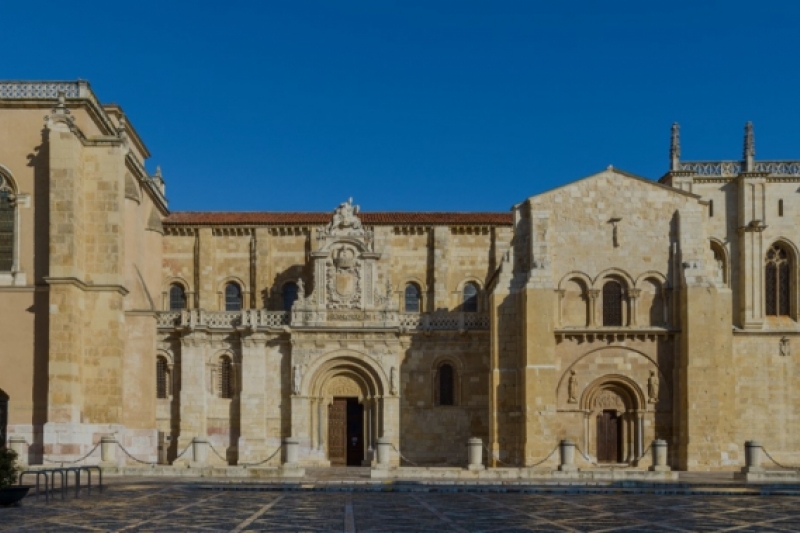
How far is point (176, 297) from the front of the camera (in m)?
43.7

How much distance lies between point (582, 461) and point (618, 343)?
4108 millimetres

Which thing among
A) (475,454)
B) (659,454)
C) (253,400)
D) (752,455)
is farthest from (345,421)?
(752,455)

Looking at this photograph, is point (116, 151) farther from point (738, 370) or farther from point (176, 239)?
point (738, 370)

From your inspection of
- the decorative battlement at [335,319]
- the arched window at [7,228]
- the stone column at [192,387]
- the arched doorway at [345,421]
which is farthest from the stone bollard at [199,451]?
the arched doorway at [345,421]

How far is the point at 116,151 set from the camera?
3431 centimetres

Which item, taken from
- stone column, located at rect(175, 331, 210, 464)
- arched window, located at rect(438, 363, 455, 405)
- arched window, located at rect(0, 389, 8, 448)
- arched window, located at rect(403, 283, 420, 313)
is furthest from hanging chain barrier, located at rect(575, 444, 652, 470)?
arched window, located at rect(0, 389, 8, 448)

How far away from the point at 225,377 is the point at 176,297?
16.3 ft

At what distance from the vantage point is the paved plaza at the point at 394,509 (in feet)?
53.9

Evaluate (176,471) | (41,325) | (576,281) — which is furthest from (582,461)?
(41,325)

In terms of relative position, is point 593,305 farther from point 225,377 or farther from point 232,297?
point 232,297

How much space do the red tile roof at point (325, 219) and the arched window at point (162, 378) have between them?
605cm

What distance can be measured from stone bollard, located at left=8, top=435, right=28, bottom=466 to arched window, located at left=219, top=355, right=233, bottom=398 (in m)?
10.2

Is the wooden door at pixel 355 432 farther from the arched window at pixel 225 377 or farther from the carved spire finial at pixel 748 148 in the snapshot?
the carved spire finial at pixel 748 148

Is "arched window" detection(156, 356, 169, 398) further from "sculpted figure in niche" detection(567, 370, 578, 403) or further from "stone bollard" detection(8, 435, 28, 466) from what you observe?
"sculpted figure in niche" detection(567, 370, 578, 403)
